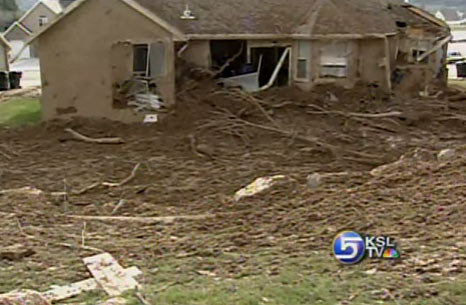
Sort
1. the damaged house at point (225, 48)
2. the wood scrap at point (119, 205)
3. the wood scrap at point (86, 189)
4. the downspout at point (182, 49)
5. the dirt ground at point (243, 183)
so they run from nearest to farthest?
the dirt ground at point (243, 183), the wood scrap at point (119, 205), the wood scrap at point (86, 189), the damaged house at point (225, 48), the downspout at point (182, 49)

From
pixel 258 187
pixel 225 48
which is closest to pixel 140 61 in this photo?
pixel 225 48

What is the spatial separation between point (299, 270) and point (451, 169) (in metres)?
4.67

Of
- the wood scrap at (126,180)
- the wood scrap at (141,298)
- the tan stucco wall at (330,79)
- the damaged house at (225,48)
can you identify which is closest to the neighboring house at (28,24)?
the damaged house at (225,48)

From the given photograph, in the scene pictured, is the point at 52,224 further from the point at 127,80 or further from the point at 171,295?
the point at 127,80

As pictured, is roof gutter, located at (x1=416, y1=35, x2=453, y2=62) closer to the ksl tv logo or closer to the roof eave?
the roof eave

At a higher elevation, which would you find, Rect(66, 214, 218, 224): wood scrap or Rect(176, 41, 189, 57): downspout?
Rect(176, 41, 189, 57): downspout

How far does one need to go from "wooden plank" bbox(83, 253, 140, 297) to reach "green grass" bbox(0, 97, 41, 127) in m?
14.8

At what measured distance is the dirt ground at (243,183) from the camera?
22.6ft

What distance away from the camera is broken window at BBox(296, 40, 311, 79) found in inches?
860

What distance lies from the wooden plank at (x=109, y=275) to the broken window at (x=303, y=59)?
15.9m

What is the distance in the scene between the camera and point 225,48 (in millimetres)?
23031

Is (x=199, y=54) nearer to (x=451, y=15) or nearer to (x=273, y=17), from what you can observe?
(x=273, y=17)

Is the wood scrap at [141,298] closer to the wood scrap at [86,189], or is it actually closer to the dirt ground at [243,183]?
the dirt ground at [243,183]

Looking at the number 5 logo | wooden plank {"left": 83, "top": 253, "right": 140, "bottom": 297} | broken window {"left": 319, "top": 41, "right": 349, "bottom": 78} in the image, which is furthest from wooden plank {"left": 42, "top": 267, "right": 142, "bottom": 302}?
broken window {"left": 319, "top": 41, "right": 349, "bottom": 78}
